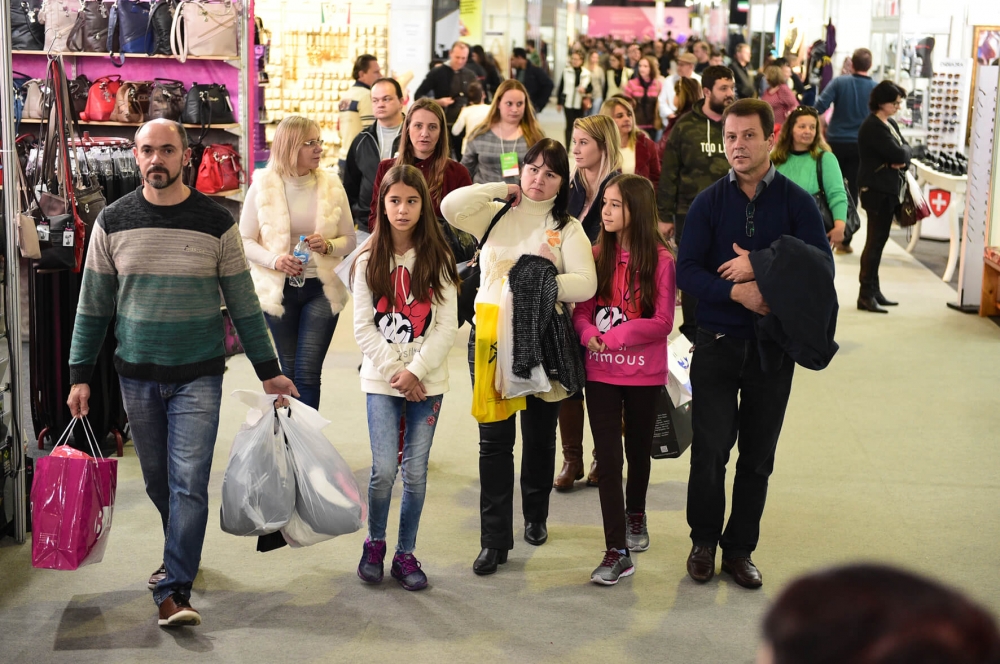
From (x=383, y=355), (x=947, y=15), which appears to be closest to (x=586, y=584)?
→ (x=383, y=355)

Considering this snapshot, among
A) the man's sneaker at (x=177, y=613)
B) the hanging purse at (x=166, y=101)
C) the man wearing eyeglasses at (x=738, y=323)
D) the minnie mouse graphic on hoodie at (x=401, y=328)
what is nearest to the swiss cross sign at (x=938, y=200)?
the hanging purse at (x=166, y=101)

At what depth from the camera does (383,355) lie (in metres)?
3.63

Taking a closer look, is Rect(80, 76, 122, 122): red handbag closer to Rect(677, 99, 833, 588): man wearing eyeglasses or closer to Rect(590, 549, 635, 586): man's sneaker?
Rect(677, 99, 833, 588): man wearing eyeglasses

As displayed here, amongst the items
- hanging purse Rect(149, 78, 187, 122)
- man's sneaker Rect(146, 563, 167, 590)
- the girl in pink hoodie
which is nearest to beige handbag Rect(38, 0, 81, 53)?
hanging purse Rect(149, 78, 187, 122)

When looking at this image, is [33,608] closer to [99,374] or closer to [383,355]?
[383,355]

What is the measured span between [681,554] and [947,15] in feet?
42.6

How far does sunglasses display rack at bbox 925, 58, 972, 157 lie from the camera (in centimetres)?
1302

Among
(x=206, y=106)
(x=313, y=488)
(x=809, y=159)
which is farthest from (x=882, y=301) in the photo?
(x=313, y=488)

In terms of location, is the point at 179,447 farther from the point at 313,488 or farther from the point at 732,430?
the point at 732,430

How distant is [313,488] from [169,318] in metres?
0.68

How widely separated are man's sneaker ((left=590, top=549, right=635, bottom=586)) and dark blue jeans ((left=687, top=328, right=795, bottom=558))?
0.27 metres

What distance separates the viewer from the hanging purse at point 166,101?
697 centimetres

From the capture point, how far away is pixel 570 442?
189 inches

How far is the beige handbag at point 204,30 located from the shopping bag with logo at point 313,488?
13.2 feet
